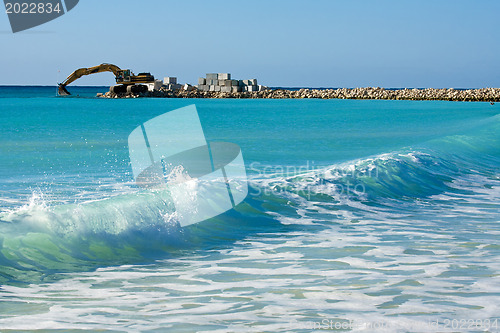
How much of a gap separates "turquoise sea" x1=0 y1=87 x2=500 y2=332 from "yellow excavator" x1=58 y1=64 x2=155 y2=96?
45136mm

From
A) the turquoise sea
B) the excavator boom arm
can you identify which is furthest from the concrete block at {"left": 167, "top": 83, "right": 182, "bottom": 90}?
the turquoise sea

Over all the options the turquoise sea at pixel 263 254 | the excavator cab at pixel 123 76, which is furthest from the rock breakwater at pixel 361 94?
the turquoise sea at pixel 263 254

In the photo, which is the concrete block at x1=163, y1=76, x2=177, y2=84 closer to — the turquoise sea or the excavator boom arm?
the excavator boom arm

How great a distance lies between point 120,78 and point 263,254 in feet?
186

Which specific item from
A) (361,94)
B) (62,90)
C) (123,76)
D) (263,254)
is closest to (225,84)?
(123,76)

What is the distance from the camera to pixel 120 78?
59.8 m

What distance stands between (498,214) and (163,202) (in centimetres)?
386

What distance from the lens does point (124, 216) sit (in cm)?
646

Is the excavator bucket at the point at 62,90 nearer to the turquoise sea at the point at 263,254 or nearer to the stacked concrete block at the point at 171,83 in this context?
the stacked concrete block at the point at 171,83

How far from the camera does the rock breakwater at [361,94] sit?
5591 cm

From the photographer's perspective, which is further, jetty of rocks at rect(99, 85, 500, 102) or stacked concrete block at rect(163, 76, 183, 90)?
stacked concrete block at rect(163, 76, 183, 90)

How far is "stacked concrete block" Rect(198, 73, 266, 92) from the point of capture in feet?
247

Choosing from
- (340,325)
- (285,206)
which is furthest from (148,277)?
(285,206)

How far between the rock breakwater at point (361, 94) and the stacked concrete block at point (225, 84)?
2.60ft
